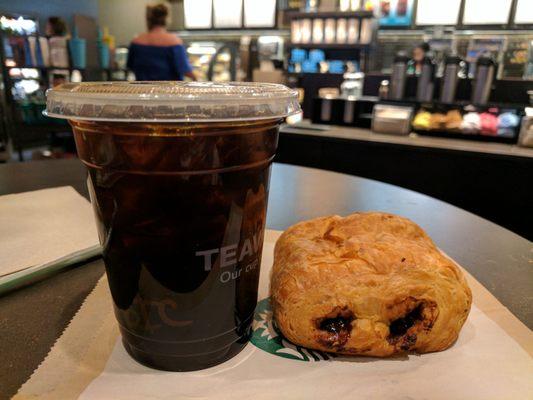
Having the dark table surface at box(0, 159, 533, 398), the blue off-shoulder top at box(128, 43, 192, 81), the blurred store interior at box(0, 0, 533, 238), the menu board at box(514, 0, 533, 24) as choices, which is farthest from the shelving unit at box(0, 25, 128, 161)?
the menu board at box(514, 0, 533, 24)

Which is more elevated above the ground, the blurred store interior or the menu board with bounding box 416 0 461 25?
the menu board with bounding box 416 0 461 25

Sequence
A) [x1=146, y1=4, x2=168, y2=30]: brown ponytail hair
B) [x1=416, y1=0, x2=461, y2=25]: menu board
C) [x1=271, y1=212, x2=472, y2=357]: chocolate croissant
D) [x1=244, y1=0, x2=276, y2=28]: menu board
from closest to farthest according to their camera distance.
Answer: [x1=271, y1=212, x2=472, y2=357]: chocolate croissant < [x1=146, y1=4, x2=168, y2=30]: brown ponytail hair < [x1=416, y1=0, x2=461, y2=25]: menu board < [x1=244, y1=0, x2=276, y2=28]: menu board

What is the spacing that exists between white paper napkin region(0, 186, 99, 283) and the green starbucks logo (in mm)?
406

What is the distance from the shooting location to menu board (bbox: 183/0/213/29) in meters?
7.78

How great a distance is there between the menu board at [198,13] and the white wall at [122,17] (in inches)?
45.8

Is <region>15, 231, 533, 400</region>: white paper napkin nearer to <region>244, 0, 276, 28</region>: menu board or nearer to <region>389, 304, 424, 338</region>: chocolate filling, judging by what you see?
<region>389, 304, 424, 338</region>: chocolate filling

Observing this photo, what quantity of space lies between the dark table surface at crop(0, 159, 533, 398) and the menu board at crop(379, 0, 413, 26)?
18.2ft

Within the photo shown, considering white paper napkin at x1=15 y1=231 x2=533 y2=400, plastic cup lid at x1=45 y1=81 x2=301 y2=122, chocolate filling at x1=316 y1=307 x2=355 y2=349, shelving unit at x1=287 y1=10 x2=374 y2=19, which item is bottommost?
white paper napkin at x1=15 y1=231 x2=533 y2=400

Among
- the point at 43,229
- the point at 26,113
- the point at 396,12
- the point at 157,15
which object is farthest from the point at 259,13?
the point at 43,229

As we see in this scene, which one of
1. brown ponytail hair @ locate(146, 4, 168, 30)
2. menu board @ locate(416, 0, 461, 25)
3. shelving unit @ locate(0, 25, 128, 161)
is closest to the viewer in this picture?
brown ponytail hair @ locate(146, 4, 168, 30)

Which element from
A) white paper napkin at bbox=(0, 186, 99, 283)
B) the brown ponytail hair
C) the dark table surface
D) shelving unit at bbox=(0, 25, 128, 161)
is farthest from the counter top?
shelving unit at bbox=(0, 25, 128, 161)

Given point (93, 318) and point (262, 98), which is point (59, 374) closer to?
point (93, 318)

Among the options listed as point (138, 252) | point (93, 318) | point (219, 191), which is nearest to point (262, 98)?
point (219, 191)

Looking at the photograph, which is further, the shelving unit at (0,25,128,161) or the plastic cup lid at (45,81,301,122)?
the shelving unit at (0,25,128,161)
